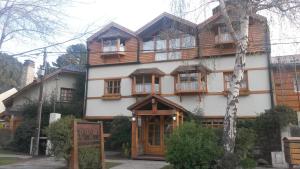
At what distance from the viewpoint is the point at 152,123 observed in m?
18.9

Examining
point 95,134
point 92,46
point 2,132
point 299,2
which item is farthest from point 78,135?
point 2,132

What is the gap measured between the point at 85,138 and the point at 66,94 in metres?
16.6

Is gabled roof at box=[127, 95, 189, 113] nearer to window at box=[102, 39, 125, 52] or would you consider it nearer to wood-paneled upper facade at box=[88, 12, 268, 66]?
wood-paneled upper facade at box=[88, 12, 268, 66]

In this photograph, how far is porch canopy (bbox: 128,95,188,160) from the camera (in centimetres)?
1705

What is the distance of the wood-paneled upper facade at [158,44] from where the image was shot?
61.6 ft

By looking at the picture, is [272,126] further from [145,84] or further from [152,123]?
[145,84]

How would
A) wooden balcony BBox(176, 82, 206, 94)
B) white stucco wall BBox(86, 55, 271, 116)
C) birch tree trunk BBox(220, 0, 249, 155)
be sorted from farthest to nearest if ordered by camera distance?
wooden balcony BBox(176, 82, 206, 94) → white stucco wall BBox(86, 55, 271, 116) → birch tree trunk BBox(220, 0, 249, 155)

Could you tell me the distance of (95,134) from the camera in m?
9.98

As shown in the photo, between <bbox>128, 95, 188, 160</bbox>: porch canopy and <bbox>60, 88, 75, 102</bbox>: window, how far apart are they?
882 centimetres

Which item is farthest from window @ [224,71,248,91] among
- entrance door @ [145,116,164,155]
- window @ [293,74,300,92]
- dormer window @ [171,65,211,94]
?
entrance door @ [145,116,164,155]

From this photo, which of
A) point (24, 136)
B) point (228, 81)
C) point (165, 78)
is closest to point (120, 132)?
point (165, 78)

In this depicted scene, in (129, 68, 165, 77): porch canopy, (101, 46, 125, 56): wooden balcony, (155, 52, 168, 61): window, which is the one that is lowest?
(129, 68, 165, 77): porch canopy

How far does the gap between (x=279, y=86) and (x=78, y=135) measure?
603 inches

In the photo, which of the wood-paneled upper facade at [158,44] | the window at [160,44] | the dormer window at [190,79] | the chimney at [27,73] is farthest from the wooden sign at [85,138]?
the chimney at [27,73]
